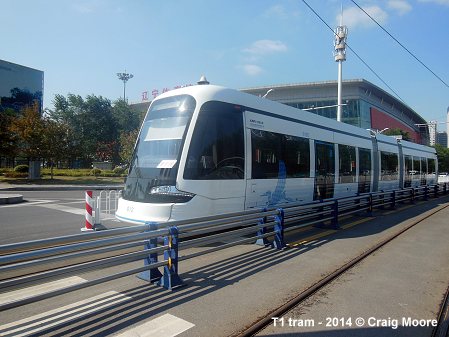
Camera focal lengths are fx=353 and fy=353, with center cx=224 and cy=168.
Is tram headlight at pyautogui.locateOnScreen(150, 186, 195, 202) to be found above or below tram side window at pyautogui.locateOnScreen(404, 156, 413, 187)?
below

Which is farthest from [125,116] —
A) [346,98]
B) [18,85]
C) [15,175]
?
[346,98]

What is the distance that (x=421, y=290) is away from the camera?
16.8 ft

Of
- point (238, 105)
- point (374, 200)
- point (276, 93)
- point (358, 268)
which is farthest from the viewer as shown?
point (276, 93)

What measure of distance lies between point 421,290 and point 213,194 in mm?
4167

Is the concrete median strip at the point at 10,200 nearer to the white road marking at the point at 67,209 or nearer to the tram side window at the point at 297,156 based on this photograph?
the white road marking at the point at 67,209

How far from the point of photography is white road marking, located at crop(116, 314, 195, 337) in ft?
11.9

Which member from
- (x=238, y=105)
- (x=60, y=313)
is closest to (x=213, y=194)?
(x=238, y=105)

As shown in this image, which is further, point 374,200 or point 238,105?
point 374,200

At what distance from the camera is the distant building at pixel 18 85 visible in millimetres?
58966

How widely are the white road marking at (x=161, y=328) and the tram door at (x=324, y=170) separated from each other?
26.9 ft

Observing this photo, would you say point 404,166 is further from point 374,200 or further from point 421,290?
point 421,290

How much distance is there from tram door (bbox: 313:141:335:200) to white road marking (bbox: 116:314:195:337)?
8.21 meters

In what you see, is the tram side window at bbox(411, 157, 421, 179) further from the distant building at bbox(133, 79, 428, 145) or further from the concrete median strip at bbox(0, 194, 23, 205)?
the distant building at bbox(133, 79, 428, 145)

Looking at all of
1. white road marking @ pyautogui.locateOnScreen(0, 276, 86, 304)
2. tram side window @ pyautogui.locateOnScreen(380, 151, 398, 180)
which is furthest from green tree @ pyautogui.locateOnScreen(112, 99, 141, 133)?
white road marking @ pyautogui.locateOnScreen(0, 276, 86, 304)
